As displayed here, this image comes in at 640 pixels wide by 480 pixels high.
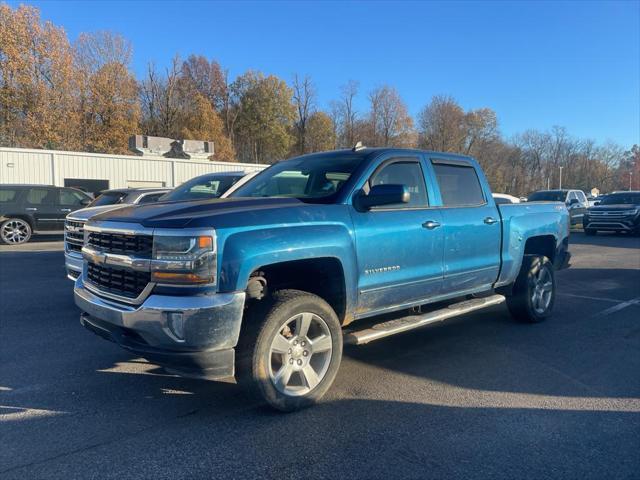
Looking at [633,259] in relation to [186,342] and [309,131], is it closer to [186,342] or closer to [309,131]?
[186,342]

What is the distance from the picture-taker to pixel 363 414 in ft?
12.1

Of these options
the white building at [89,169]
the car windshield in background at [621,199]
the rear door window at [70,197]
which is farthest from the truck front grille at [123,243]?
the car windshield in background at [621,199]

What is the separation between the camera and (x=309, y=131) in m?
60.8

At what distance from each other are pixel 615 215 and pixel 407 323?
61.1 ft

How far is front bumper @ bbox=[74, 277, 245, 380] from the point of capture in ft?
10.5

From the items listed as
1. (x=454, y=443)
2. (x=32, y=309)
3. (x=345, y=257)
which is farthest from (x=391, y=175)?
(x=32, y=309)

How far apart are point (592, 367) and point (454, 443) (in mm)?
2289

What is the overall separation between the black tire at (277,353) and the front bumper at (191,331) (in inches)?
5.7

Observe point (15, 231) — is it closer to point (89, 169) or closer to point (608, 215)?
point (89, 169)

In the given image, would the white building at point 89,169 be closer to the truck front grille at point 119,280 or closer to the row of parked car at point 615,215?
the row of parked car at point 615,215

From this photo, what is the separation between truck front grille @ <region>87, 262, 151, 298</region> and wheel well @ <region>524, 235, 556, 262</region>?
16.8 feet

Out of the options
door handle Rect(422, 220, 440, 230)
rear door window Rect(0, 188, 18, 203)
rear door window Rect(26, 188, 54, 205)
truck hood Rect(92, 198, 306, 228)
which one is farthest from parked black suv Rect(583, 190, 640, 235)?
rear door window Rect(0, 188, 18, 203)

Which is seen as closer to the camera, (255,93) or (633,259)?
(633,259)

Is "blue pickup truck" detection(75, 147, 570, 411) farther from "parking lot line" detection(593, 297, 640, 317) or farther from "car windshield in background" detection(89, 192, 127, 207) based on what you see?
"car windshield in background" detection(89, 192, 127, 207)
